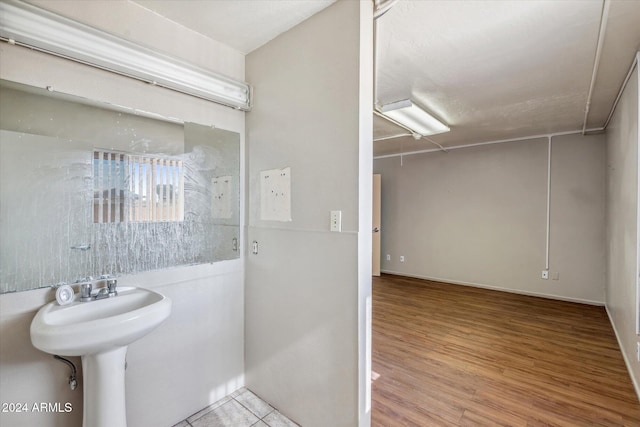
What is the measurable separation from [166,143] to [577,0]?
8.10 ft

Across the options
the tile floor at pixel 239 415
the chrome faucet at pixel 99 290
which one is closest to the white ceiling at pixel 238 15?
the chrome faucet at pixel 99 290

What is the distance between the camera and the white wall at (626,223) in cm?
212

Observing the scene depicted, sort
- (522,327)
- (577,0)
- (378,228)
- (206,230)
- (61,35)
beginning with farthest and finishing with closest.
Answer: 1. (378,228)
2. (522,327)
3. (206,230)
4. (577,0)
5. (61,35)

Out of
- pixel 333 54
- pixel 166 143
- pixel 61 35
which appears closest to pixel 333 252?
pixel 333 54

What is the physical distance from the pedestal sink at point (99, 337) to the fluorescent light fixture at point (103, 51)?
1.20 metres

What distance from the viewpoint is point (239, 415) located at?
6.00ft

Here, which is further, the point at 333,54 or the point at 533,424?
the point at 533,424

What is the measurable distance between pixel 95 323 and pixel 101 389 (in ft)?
1.30

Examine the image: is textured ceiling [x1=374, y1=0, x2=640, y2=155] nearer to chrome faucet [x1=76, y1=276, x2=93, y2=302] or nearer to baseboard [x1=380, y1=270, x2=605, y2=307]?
chrome faucet [x1=76, y1=276, x2=93, y2=302]

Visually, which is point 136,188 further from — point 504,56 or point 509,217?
point 509,217

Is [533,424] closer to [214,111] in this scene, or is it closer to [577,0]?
[577,0]

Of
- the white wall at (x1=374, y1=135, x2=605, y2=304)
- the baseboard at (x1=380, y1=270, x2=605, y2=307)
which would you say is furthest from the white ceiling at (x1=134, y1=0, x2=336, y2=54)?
the baseboard at (x1=380, y1=270, x2=605, y2=307)

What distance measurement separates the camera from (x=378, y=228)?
5.72 m

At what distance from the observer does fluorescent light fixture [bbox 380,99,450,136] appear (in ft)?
9.33
